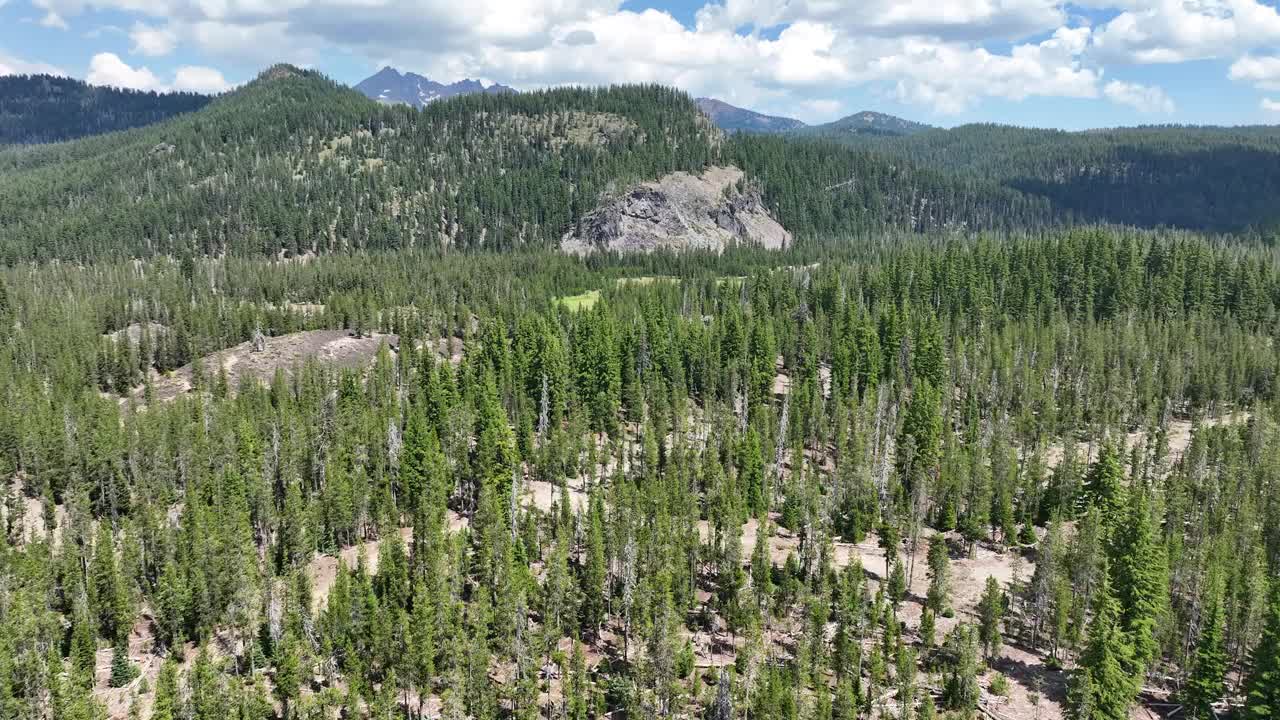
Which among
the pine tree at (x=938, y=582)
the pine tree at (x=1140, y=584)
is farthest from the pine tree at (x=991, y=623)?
the pine tree at (x=1140, y=584)

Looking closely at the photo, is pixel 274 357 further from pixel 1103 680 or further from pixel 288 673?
pixel 1103 680

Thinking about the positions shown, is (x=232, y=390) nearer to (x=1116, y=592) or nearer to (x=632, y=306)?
(x=632, y=306)

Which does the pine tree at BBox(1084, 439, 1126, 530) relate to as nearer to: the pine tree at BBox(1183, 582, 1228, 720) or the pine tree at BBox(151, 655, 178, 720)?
the pine tree at BBox(1183, 582, 1228, 720)

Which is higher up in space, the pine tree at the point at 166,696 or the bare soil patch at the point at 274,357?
the bare soil patch at the point at 274,357

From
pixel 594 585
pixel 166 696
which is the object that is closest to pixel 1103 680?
pixel 594 585

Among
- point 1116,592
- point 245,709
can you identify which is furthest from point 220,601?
point 1116,592

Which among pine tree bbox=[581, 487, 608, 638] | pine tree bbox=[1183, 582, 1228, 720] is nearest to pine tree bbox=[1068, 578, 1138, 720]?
pine tree bbox=[1183, 582, 1228, 720]

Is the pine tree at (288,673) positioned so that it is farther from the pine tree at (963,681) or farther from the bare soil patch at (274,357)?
the bare soil patch at (274,357)

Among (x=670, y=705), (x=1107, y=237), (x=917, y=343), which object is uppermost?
(x=1107, y=237)

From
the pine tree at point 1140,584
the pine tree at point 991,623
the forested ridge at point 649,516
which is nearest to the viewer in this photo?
the pine tree at point 1140,584
